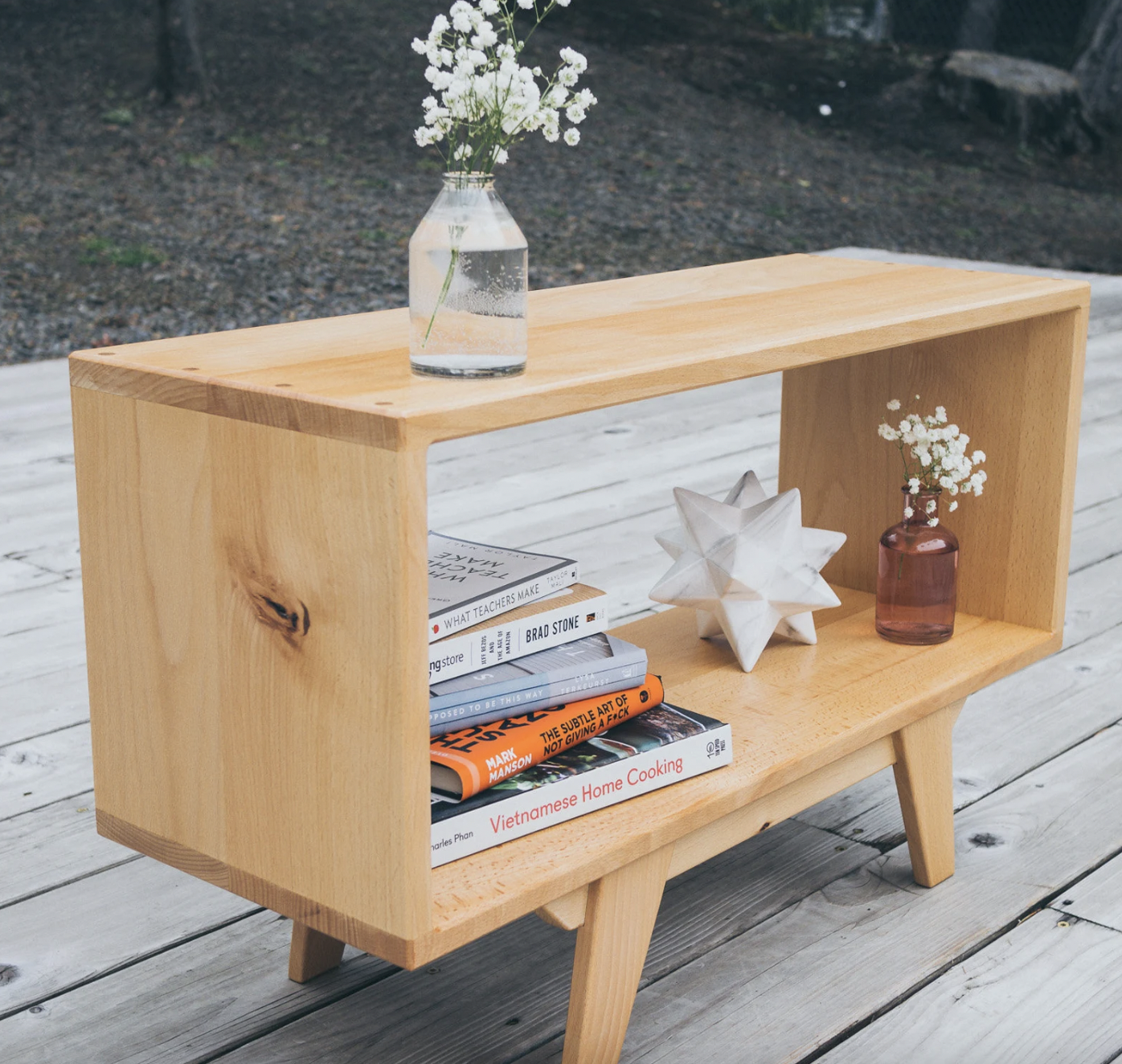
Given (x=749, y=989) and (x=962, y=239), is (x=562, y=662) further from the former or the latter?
(x=962, y=239)

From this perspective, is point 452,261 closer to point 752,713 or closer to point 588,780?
point 588,780

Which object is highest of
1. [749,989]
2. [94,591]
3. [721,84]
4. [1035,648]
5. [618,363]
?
[721,84]

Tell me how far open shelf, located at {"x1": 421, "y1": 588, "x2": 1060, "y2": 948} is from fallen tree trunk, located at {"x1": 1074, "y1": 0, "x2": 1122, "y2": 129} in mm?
8634

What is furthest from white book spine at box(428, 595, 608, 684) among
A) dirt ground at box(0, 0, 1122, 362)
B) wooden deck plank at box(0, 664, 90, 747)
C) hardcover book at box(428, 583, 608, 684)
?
dirt ground at box(0, 0, 1122, 362)

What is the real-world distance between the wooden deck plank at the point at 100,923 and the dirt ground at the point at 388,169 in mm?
2987

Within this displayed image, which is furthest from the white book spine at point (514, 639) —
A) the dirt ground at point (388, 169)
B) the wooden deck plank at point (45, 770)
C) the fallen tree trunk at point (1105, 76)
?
the fallen tree trunk at point (1105, 76)

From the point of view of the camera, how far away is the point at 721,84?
31.1 ft

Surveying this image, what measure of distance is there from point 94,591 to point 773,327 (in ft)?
1.92

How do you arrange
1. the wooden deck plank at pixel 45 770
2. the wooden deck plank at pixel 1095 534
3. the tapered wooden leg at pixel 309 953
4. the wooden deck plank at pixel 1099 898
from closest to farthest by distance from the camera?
the tapered wooden leg at pixel 309 953
the wooden deck plank at pixel 1099 898
the wooden deck plank at pixel 45 770
the wooden deck plank at pixel 1095 534

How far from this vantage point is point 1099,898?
4.73 feet

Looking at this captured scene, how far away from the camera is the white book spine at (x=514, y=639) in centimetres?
114

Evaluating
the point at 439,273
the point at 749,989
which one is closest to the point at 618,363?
the point at 439,273

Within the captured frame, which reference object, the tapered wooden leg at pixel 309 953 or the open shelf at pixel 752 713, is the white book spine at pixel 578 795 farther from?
the tapered wooden leg at pixel 309 953

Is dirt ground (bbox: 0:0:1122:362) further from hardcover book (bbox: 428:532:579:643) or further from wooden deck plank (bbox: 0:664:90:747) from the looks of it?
hardcover book (bbox: 428:532:579:643)
